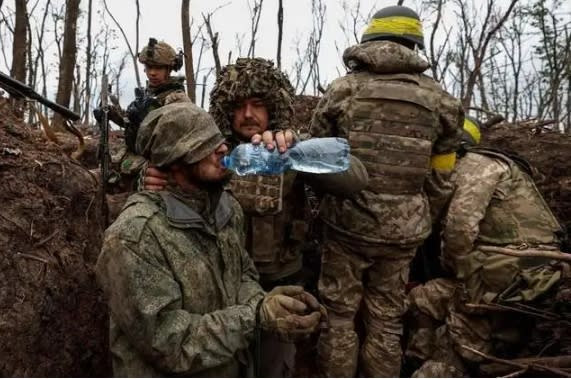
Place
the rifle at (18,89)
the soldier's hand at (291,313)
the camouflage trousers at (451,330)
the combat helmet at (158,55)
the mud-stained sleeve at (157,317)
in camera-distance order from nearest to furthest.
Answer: the mud-stained sleeve at (157,317)
the soldier's hand at (291,313)
the rifle at (18,89)
the camouflage trousers at (451,330)
the combat helmet at (158,55)

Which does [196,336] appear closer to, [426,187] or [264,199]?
[264,199]

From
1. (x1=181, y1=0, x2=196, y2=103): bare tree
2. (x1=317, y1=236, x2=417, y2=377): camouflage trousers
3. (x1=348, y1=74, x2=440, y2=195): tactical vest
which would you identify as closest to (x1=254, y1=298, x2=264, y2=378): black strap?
(x1=317, y1=236, x2=417, y2=377): camouflage trousers

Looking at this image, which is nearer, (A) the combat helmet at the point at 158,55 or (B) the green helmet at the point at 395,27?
(B) the green helmet at the point at 395,27

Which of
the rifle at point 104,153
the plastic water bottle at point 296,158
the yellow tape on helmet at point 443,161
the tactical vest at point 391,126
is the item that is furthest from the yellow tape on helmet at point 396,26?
the rifle at point 104,153

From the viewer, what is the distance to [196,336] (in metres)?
2.02

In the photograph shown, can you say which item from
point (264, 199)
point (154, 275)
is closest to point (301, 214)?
point (264, 199)

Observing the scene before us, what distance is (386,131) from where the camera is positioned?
11.5ft

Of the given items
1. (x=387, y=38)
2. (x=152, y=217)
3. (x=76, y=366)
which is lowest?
(x=76, y=366)

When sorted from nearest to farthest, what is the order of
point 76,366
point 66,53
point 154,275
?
point 154,275
point 76,366
point 66,53

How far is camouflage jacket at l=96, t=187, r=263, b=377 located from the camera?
1.94m

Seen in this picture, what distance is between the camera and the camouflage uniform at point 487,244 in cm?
364

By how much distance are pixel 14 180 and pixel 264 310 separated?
5.53 feet

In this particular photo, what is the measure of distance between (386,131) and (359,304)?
131cm

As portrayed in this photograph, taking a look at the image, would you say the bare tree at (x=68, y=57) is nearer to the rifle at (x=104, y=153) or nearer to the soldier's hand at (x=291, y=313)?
the rifle at (x=104, y=153)
